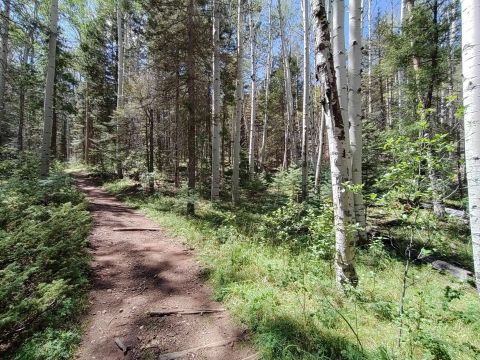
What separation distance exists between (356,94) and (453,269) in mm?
4309

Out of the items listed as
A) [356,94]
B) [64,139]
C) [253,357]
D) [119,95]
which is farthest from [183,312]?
[64,139]

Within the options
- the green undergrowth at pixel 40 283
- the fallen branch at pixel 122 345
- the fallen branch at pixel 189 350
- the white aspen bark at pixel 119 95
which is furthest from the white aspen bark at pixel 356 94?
the white aspen bark at pixel 119 95

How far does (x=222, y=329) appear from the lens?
3379mm

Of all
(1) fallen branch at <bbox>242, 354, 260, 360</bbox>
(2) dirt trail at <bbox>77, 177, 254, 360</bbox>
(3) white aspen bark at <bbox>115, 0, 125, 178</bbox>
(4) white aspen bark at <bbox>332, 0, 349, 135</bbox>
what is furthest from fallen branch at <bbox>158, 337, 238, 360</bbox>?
(3) white aspen bark at <bbox>115, 0, 125, 178</bbox>

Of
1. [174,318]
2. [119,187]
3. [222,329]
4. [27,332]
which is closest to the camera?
[27,332]

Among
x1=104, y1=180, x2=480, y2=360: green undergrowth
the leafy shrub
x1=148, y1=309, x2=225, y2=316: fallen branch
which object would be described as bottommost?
x1=148, y1=309, x2=225, y2=316: fallen branch

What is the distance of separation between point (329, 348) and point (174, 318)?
79.2 inches

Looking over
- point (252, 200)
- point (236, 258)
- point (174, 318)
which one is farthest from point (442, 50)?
point (174, 318)

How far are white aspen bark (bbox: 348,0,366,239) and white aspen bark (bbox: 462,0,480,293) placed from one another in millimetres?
3637

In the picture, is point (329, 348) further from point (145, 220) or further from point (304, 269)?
point (145, 220)

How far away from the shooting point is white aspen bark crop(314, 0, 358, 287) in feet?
11.5

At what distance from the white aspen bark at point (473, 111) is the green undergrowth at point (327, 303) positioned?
85cm

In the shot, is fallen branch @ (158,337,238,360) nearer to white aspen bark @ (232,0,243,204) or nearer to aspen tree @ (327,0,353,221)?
aspen tree @ (327,0,353,221)

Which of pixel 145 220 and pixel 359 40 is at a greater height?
pixel 359 40
